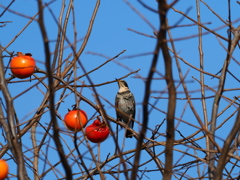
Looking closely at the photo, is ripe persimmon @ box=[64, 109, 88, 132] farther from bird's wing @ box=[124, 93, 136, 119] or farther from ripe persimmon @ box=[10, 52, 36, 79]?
bird's wing @ box=[124, 93, 136, 119]

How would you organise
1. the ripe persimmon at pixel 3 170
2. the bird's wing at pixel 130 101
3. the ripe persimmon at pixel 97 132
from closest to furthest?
the ripe persimmon at pixel 3 170 < the ripe persimmon at pixel 97 132 < the bird's wing at pixel 130 101

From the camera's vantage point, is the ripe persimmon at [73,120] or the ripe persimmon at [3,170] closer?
the ripe persimmon at [3,170]

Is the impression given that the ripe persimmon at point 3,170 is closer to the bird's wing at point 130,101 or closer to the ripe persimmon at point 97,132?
the ripe persimmon at point 97,132

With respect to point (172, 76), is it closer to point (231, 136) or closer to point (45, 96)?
point (231, 136)

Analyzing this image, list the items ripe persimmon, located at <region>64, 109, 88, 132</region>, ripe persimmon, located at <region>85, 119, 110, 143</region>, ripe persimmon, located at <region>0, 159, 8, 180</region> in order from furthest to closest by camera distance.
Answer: ripe persimmon, located at <region>85, 119, 110, 143</region>, ripe persimmon, located at <region>64, 109, 88, 132</region>, ripe persimmon, located at <region>0, 159, 8, 180</region>

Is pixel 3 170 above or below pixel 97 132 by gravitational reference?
below

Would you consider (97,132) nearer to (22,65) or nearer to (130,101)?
(22,65)

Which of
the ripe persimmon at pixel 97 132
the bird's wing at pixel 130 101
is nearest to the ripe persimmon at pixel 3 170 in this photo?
the ripe persimmon at pixel 97 132

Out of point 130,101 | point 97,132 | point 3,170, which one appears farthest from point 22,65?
point 130,101

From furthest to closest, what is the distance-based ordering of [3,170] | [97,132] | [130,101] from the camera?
[130,101]
[97,132]
[3,170]

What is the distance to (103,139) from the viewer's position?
282cm

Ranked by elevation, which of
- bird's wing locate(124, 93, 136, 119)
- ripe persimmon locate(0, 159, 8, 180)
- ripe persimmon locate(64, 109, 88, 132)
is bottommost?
ripe persimmon locate(0, 159, 8, 180)

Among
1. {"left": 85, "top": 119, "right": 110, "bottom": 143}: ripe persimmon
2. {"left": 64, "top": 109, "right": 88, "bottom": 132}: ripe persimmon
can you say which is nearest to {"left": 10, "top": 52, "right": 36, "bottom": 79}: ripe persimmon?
{"left": 64, "top": 109, "right": 88, "bottom": 132}: ripe persimmon

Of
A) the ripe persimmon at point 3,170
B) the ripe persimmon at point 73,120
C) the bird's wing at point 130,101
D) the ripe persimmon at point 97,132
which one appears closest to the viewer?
the ripe persimmon at point 3,170
